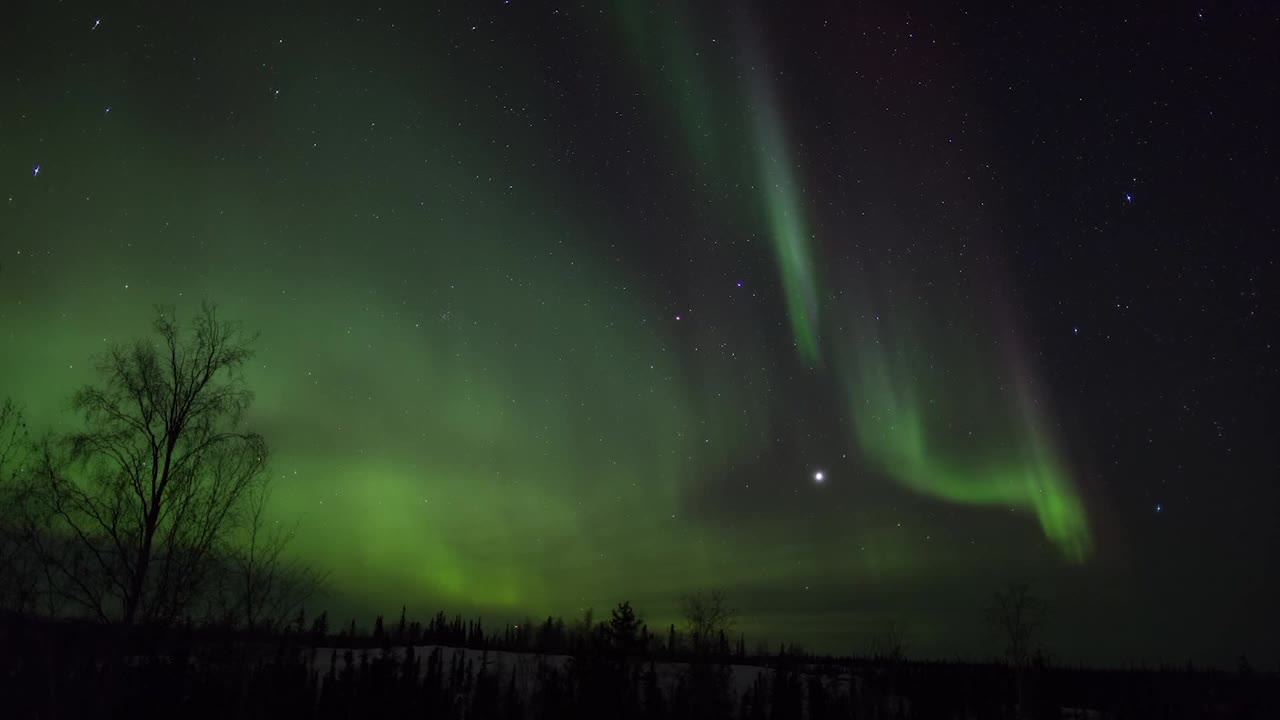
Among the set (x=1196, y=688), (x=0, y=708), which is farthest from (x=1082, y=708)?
(x=0, y=708)

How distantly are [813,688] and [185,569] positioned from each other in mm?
24594

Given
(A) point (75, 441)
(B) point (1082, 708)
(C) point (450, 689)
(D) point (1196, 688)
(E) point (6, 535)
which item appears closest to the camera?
(E) point (6, 535)

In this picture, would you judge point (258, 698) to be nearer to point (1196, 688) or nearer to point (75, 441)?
point (75, 441)

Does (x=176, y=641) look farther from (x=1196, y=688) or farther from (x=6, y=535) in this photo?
(x=1196, y=688)

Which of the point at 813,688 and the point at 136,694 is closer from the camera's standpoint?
the point at 136,694

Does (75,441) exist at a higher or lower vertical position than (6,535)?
higher

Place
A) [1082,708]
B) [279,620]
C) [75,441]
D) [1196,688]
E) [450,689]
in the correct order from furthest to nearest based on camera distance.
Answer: [1196,688] → [1082,708] → [450,689] → [75,441] → [279,620]

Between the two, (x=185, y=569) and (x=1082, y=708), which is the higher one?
(x=185, y=569)

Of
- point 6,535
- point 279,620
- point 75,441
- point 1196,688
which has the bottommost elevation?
point 1196,688

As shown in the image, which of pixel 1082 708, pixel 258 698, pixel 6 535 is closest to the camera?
pixel 6 535

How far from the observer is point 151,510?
29.0 metres

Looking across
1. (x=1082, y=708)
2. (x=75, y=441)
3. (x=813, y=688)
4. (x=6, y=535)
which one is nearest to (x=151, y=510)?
(x=75, y=441)

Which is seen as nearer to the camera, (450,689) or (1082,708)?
(450,689)

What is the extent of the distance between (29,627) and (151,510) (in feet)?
15.6
